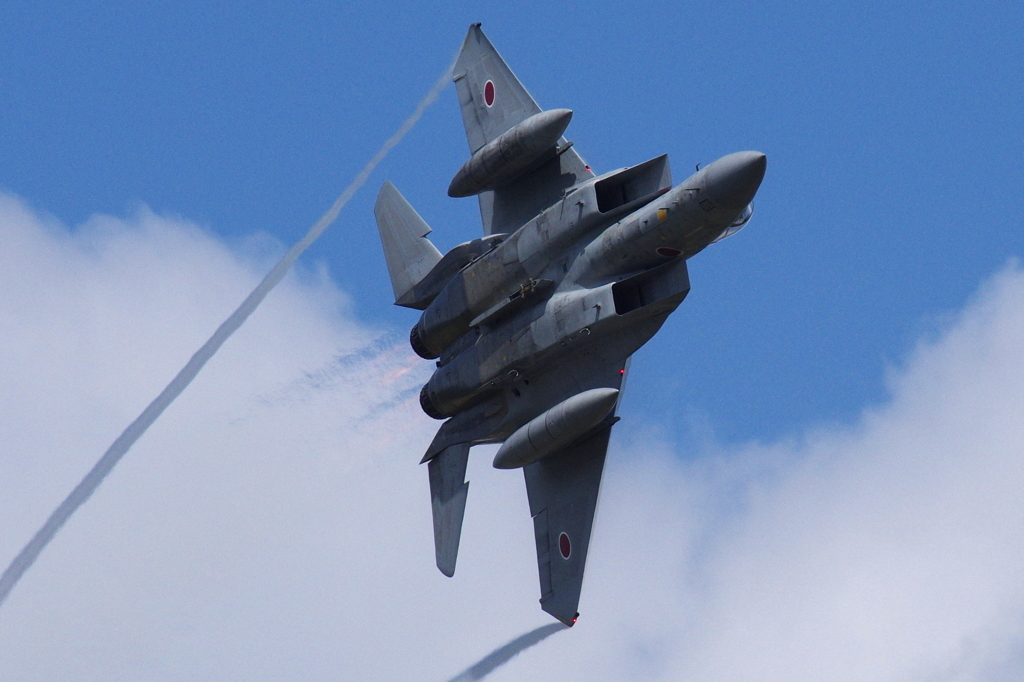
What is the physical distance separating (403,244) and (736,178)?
9648mm

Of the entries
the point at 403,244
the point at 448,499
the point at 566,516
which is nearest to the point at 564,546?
the point at 566,516

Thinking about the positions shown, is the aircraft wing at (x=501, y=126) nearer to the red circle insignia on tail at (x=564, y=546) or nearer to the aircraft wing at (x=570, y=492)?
the aircraft wing at (x=570, y=492)

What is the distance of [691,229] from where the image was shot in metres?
33.2

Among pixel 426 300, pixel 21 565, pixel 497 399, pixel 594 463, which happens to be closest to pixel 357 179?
pixel 426 300

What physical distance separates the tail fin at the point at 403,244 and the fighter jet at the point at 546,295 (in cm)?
5

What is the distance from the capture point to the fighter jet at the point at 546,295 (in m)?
33.9

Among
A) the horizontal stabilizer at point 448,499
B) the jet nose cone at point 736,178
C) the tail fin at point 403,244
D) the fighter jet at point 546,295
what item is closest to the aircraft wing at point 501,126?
the fighter jet at point 546,295

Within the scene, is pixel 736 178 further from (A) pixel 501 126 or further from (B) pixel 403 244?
(B) pixel 403 244

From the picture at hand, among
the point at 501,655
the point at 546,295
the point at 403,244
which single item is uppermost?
the point at 403,244

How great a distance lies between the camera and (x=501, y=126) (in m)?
38.0

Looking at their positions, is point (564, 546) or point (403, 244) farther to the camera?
point (403, 244)

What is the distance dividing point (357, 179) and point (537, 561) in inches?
379

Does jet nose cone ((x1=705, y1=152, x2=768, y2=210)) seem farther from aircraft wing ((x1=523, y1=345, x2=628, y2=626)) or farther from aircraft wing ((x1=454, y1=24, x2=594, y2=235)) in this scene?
aircraft wing ((x1=523, y1=345, x2=628, y2=626))

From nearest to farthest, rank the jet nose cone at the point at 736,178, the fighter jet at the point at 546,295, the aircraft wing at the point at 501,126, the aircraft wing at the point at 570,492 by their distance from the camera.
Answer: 1. the jet nose cone at the point at 736,178
2. the fighter jet at the point at 546,295
3. the aircraft wing at the point at 570,492
4. the aircraft wing at the point at 501,126
